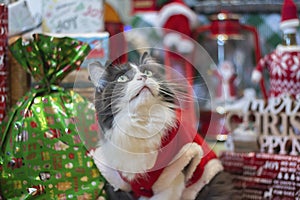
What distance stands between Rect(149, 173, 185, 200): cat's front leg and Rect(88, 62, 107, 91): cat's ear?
6.2 inches

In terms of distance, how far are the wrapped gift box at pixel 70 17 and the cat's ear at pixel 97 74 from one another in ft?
0.84

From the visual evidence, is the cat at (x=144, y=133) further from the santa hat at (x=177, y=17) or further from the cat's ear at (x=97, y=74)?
the santa hat at (x=177, y=17)

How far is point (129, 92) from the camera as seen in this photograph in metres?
0.54

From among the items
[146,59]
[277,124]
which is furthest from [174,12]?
[146,59]

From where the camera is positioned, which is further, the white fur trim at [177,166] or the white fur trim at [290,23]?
the white fur trim at [290,23]

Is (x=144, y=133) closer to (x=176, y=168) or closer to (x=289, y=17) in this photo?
(x=176, y=168)

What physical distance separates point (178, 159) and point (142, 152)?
54 millimetres

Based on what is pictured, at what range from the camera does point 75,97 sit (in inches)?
26.4

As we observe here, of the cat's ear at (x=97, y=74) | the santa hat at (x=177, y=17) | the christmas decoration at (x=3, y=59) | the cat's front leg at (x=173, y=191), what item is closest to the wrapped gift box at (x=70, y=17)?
the christmas decoration at (x=3, y=59)

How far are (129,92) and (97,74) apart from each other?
6 centimetres

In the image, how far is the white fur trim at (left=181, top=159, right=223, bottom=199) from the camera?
612 mm

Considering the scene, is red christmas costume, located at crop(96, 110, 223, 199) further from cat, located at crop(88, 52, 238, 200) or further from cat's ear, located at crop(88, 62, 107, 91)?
cat's ear, located at crop(88, 62, 107, 91)

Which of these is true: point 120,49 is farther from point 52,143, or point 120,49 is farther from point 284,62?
point 284,62

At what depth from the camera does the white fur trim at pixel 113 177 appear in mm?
604
